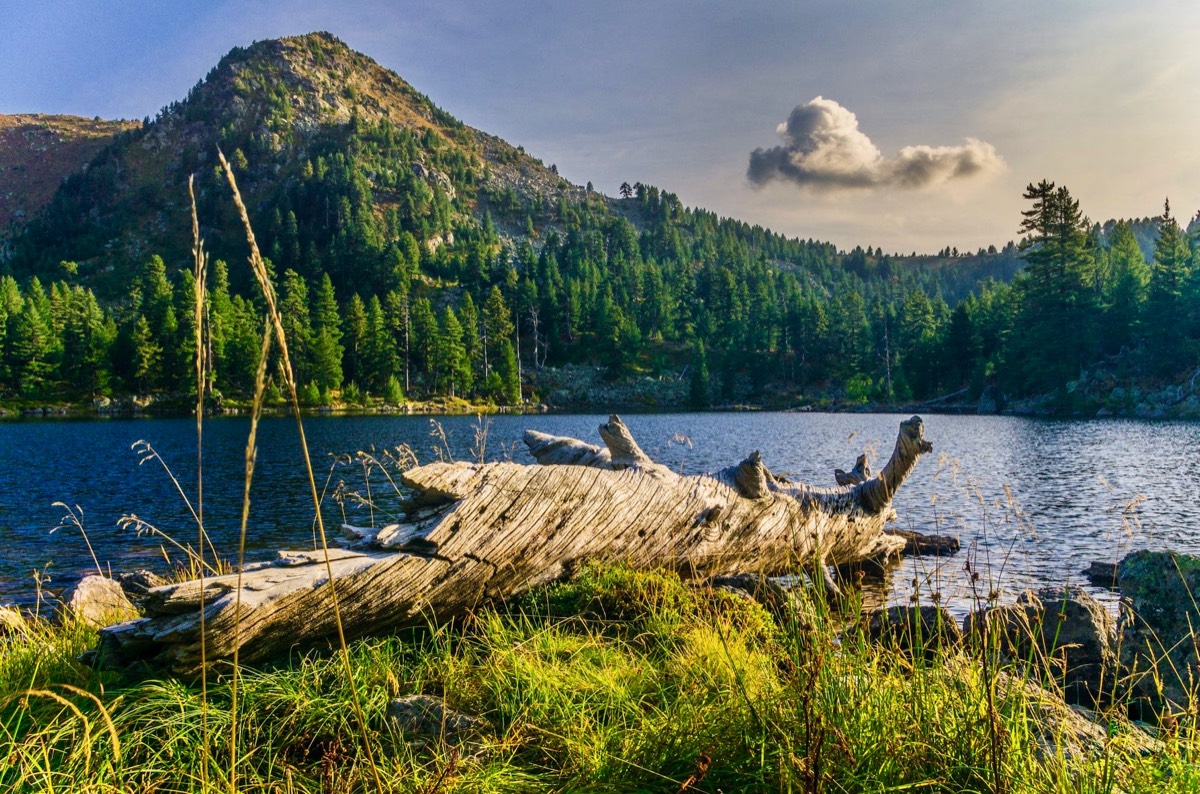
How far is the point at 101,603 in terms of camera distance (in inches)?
313

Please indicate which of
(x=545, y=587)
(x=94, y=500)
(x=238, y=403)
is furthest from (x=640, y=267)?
(x=545, y=587)

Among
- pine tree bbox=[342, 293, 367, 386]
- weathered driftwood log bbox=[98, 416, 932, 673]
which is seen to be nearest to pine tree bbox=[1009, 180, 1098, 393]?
weathered driftwood log bbox=[98, 416, 932, 673]

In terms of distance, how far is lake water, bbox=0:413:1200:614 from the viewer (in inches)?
523

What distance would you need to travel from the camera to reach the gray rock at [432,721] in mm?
3977

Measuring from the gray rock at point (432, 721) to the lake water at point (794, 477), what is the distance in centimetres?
263

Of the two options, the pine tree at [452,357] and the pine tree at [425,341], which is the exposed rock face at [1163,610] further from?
the pine tree at [425,341]

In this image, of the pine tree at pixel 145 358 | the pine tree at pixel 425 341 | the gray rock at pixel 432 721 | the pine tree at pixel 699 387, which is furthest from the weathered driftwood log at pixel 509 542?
the pine tree at pixel 699 387

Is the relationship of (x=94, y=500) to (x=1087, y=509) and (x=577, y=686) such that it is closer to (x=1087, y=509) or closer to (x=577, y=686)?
(x=577, y=686)

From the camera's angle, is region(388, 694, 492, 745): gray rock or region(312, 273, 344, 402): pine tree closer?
region(388, 694, 492, 745): gray rock

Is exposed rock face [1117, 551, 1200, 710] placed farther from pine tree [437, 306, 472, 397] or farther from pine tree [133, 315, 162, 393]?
pine tree [133, 315, 162, 393]

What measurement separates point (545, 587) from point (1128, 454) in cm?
3481

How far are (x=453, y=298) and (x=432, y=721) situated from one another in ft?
416

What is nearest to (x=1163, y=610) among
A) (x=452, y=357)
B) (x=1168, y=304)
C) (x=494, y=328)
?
(x=1168, y=304)

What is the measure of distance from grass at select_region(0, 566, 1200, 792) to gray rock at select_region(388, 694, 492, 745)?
→ 0.19 feet
